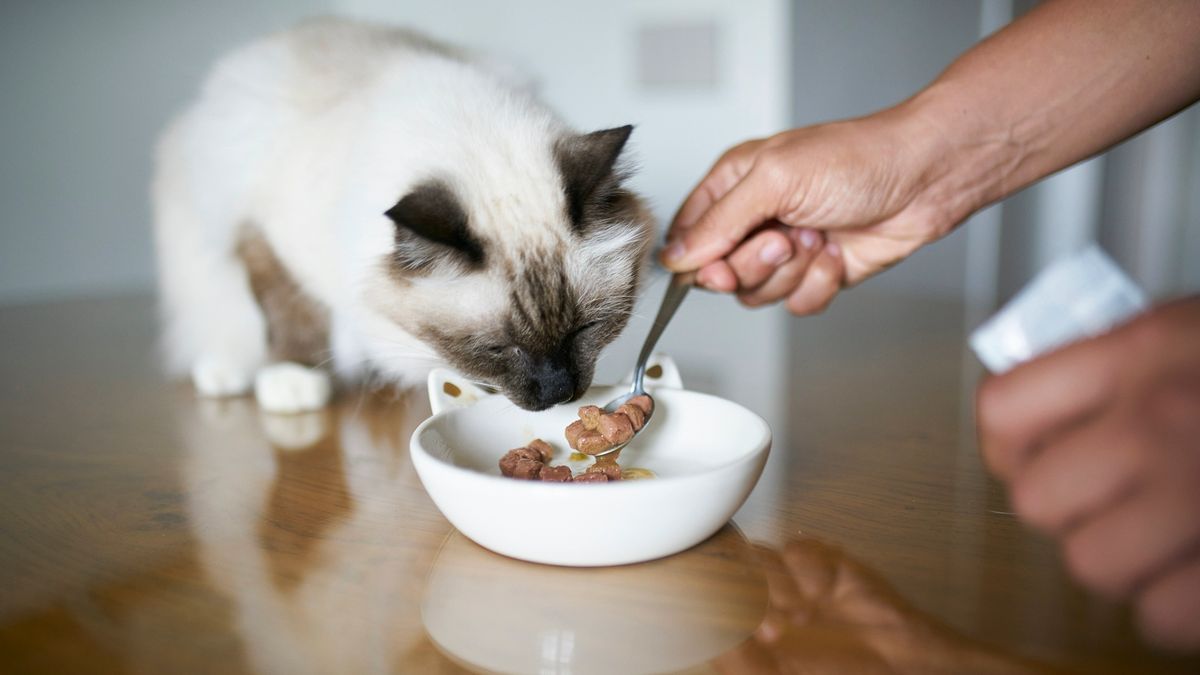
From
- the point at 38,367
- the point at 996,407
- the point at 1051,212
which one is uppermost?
the point at 996,407

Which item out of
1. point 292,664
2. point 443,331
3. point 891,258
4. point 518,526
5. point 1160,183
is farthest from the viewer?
point 1160,183

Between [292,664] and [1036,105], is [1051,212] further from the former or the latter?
[292,664]

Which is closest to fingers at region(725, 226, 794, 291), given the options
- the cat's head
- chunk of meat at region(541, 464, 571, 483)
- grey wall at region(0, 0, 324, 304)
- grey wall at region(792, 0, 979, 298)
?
the cat's head

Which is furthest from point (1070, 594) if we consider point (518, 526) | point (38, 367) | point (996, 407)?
point (38, 367)

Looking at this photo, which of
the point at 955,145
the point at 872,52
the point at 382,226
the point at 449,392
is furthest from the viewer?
the point at 872,52

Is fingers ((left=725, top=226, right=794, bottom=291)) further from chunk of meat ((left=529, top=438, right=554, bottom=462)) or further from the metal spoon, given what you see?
chunk of meat ((left=529, top=438, right=554, bottom=462))

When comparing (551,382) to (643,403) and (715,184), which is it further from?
(715,184)

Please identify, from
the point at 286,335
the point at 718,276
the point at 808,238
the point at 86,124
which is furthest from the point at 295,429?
the point at 86,124
